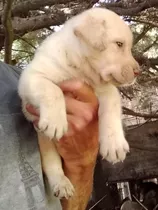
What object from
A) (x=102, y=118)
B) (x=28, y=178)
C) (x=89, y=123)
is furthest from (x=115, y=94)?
(x=28, y=178)

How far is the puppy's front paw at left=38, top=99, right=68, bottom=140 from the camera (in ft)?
3.23

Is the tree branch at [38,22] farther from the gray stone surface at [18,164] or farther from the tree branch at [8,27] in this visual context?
the gray stone surface at [18,164]

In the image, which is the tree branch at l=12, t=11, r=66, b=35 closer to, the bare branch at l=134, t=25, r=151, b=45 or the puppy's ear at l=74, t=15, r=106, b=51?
the bare branch at l=134, t=25, r=151, b=45

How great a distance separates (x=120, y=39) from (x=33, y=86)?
0.29 meters

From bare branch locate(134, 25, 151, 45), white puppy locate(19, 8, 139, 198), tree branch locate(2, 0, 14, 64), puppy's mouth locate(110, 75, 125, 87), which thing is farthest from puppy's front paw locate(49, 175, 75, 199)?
bare branch locate(134, 25, 151, 45)

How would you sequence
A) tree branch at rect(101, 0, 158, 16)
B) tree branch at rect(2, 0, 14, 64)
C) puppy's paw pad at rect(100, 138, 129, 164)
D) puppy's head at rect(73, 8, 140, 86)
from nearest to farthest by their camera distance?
1. puppy's paw pad at rect(100, 138, 129, 164)
2. puppy's head at rect(73, 8, 140, 86)
3. tree branch at rect(2, 0, 14, 64)
4. tree branch at rect(101, 0, 158, 16)

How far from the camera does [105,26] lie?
122cm

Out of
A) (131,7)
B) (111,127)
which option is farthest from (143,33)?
(111,127)

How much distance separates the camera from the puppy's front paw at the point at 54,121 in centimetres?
98

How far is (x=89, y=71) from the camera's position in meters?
1.17

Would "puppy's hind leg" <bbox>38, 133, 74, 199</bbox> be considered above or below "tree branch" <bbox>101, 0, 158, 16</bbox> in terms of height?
above

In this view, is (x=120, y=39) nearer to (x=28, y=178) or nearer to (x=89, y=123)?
(x=89, y=123)

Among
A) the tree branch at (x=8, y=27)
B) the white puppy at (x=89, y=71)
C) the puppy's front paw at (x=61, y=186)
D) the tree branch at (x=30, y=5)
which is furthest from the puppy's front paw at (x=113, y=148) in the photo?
the tree branch at (x=30, y=5)

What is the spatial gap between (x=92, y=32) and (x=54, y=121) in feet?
0.98
